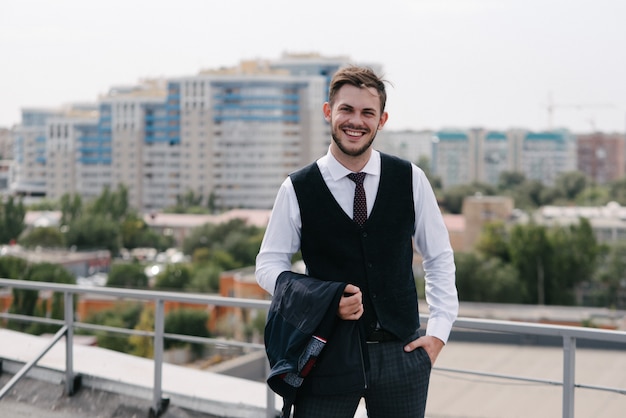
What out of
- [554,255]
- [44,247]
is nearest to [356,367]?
[554,255]

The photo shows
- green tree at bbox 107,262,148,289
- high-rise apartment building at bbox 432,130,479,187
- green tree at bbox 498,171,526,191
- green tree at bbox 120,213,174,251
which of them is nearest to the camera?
green tree at bbox 107,262,148,289

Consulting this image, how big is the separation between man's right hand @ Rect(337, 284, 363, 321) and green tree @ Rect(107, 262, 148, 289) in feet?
117

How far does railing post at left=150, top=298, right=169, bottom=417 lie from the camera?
2318 mm

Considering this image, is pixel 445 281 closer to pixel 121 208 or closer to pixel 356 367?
pixel 356 367

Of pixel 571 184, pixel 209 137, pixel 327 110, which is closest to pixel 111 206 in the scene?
pixel 209 137

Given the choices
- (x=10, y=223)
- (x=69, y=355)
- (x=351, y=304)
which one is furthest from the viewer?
(x=10, y=223)

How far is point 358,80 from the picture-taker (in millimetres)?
1184

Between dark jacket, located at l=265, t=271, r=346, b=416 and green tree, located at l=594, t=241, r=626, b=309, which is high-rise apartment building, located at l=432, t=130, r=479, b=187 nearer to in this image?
green tree, located at l=594, t=241, r=626, b=309

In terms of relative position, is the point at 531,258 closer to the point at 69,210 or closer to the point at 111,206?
the point at 111,206

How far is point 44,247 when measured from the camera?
143 ft

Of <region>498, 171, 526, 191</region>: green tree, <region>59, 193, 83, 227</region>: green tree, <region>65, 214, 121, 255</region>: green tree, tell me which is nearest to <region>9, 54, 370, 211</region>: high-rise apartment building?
<region>59, 193, 83, 227</region>: green tree

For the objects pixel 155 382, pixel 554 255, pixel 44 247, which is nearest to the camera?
pixel 155 382

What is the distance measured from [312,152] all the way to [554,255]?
108 feet

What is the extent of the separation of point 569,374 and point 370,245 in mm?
817
